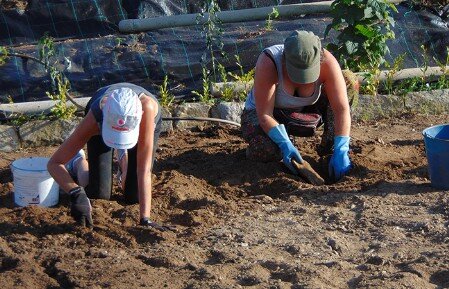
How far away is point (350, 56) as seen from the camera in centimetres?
801

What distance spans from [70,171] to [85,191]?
25 centimetres

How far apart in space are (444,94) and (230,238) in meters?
3.35

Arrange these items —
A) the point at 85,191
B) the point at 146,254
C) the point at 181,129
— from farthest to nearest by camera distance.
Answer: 1. the point at 181,129
2. the point at 85,191
3. the point at 146,254

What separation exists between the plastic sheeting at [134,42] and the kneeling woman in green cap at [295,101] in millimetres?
1416

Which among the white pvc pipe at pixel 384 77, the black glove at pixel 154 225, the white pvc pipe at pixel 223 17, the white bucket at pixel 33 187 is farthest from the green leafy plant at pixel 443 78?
the white bucket at pixel 33 187

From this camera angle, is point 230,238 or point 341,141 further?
point 341,141

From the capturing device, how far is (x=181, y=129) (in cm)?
782

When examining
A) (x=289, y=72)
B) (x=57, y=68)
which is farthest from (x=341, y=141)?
(x=57, y=68)

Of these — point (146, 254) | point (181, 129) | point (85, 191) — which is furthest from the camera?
point (181, 129)

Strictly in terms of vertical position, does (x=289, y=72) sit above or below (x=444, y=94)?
above

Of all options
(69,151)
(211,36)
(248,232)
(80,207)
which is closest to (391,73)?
(211,36)

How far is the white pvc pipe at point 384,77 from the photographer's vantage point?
789cm

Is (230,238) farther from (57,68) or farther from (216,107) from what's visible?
(57,68)

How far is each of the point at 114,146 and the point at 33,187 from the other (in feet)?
3.00
